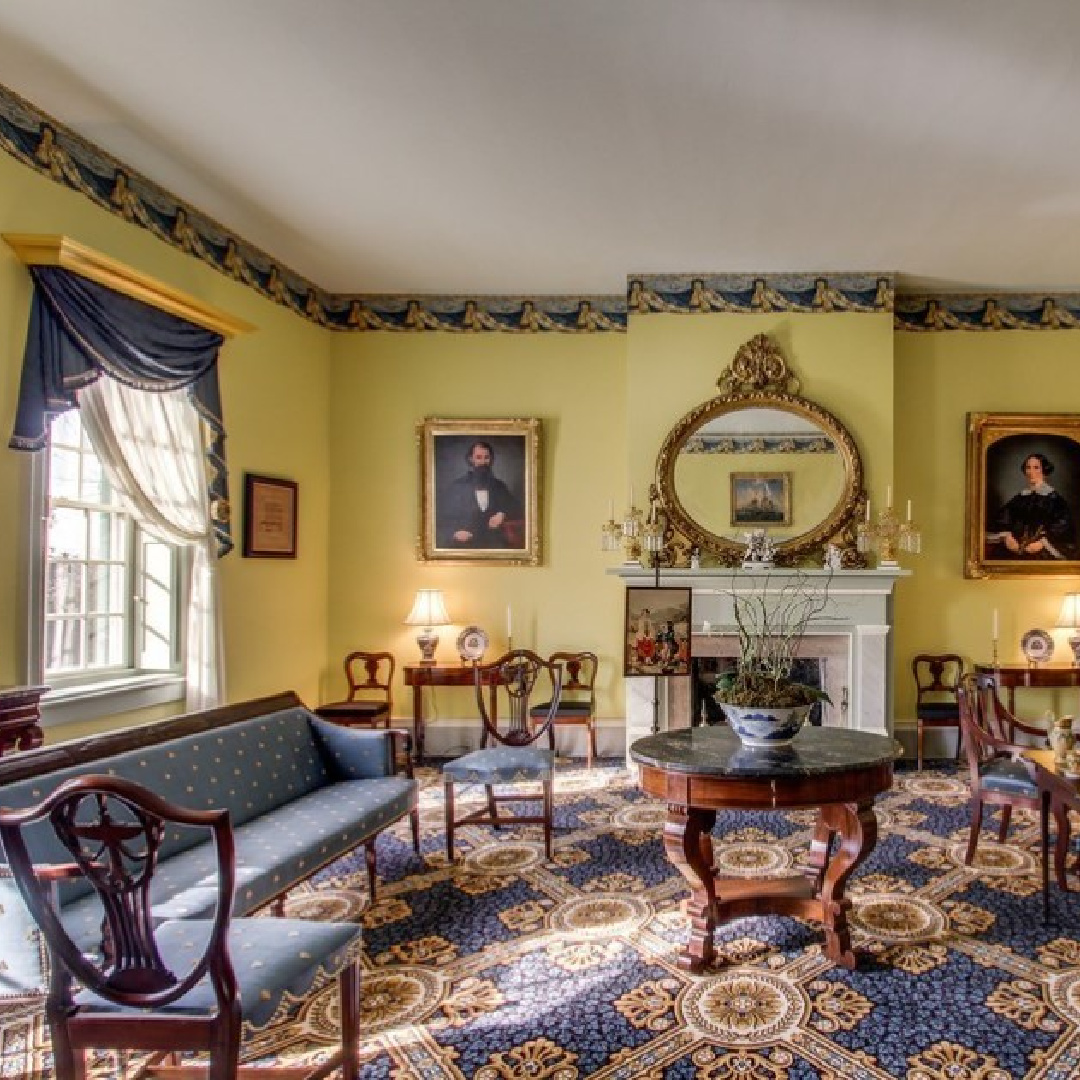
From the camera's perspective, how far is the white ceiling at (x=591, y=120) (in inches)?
132

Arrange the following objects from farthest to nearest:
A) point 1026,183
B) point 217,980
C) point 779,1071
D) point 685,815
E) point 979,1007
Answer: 1. point 1026,183
2. point 685,815
3. point 979,1007
4. point 779,1071
5. point 217,980

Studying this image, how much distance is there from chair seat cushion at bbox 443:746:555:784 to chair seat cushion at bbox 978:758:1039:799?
2.13 m

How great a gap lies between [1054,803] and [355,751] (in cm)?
320

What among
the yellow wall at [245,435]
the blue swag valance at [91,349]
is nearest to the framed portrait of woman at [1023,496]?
the yellow wall at [245,435]

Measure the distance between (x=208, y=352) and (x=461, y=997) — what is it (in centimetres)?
380

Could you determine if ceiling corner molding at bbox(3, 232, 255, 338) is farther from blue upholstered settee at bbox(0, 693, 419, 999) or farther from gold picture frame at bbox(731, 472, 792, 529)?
gold picture frame at bbox(731, 472, 792, 529)

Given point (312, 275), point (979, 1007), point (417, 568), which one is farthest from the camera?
point (417, 568)

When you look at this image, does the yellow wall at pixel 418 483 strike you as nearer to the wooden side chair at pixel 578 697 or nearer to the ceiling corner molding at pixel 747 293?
the wooden side chair at pixel 578 697

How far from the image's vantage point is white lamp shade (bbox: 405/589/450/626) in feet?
21.5

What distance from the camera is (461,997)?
9.57ft

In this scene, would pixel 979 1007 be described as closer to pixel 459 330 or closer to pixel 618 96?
pixel 618 96

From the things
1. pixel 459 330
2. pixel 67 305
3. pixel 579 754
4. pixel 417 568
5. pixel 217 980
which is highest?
pixel 459 330

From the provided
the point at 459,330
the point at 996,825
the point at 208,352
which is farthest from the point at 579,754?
the point at 208,352

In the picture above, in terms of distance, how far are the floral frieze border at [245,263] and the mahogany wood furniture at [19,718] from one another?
242cm
